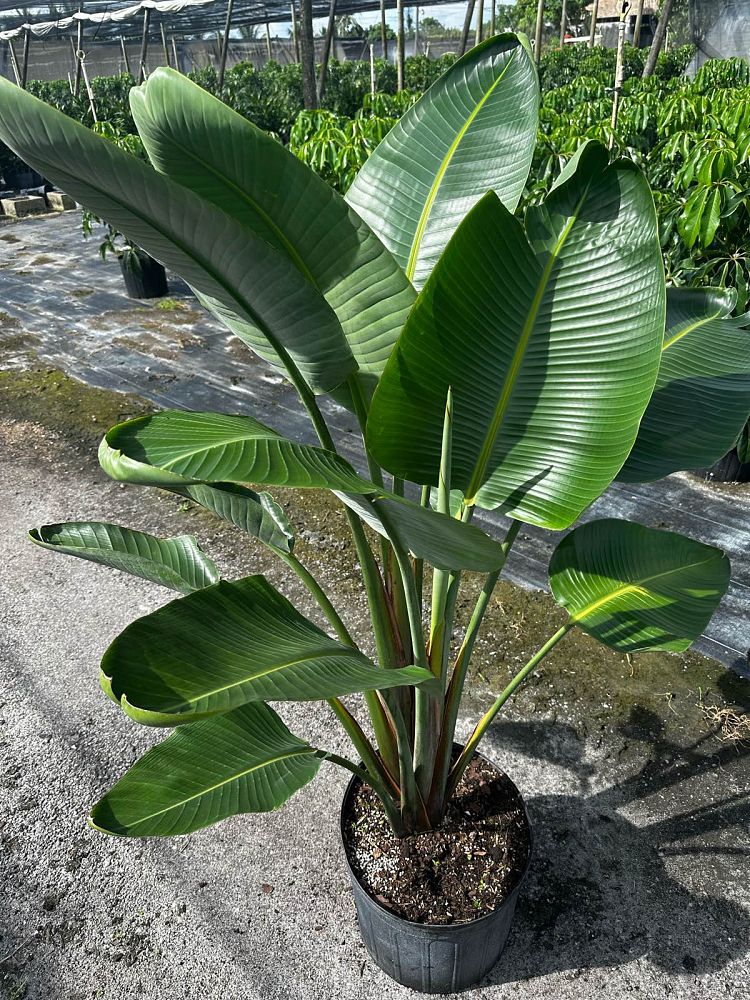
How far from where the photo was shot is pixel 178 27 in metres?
22.0

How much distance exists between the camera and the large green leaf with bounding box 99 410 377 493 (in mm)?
822

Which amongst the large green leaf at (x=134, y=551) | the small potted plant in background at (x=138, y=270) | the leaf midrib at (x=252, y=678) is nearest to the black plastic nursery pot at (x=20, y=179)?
the small potted plant in background at (x=138, y=270)

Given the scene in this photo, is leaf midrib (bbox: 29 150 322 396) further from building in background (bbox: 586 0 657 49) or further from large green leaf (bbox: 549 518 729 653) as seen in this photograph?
building in background (bbox: 586 0 657 49)

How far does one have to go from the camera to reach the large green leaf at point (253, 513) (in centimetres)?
138

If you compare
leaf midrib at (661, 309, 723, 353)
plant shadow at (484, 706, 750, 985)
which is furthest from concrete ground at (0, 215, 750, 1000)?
leaf midrib at (661, 309, 723, 353)

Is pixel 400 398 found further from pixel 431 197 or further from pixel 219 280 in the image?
pixel 431 197

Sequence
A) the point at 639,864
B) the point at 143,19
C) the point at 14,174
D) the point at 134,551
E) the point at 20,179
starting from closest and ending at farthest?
the point at 134,551
the point at 639,864
the point at 14,174
the point at 20,179
the point at 143,19

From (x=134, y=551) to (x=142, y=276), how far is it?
527 centimetres

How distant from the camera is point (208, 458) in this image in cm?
86

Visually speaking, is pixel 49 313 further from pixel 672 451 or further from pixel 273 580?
pixel 672 451

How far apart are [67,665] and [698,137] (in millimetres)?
3937

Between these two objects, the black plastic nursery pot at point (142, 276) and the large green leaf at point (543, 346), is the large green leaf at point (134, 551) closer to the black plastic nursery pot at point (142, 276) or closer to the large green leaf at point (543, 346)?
the large green leaf at point (543, 346)

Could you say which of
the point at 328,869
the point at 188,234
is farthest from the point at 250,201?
the point at 328,869

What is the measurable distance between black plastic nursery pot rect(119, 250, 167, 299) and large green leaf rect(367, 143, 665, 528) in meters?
5.52
